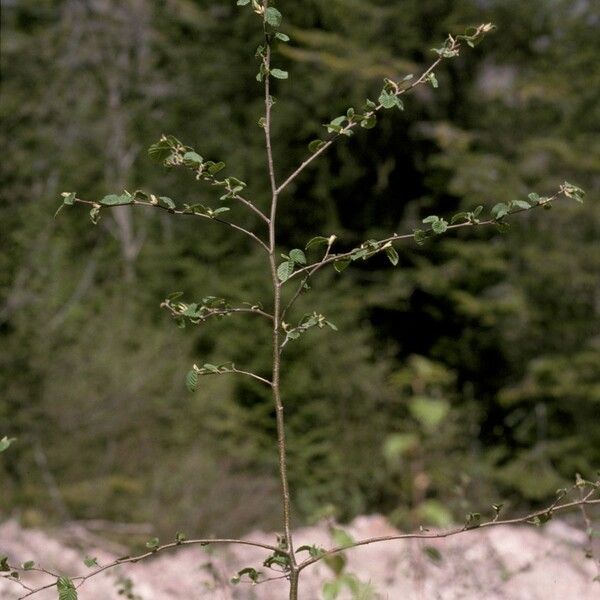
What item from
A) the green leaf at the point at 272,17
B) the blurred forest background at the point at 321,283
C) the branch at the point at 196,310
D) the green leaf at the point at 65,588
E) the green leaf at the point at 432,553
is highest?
the blurred forest background at the point at 321,283

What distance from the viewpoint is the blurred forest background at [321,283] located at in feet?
24.6

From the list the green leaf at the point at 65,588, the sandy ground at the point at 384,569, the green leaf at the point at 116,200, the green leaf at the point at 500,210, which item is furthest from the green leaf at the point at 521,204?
the sandy ground at the point at 384,569

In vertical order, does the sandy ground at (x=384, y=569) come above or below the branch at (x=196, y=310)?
above

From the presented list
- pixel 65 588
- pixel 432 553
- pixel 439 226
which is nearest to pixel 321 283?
pixel 432 553

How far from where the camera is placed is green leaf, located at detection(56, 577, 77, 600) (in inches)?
62.6

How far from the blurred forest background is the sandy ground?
3.15ft

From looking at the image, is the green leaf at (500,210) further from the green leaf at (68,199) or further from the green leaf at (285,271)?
the green leaf at (68,199)

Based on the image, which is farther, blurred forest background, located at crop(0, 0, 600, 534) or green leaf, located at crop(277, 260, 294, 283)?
blurred forest background, located at crop(0, 0, 600, 534)

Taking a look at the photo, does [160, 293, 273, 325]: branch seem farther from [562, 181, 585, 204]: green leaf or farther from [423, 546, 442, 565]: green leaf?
[423, 546, 442, 565]: green leaf

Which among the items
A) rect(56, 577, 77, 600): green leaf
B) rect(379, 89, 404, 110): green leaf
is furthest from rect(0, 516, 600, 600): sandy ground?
rect(379, 89, 404, 110): green leaf

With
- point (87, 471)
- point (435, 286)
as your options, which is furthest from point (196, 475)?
point (435, 286)

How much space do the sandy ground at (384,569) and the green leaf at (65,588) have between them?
839mm

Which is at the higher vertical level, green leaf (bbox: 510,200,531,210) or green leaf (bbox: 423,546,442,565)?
green leaf (bbox: 510,200,531,210)

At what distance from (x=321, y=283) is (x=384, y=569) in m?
4.20
